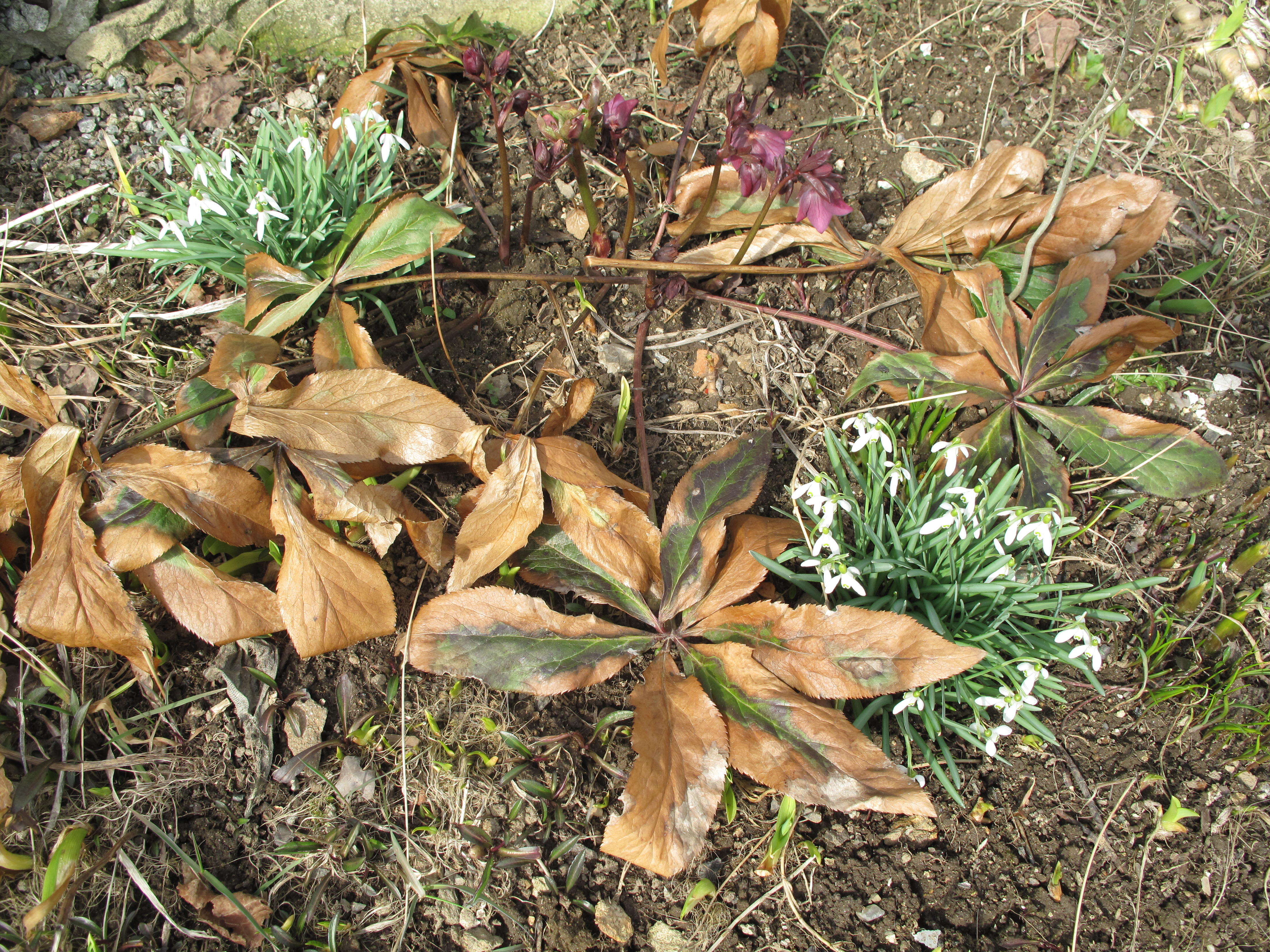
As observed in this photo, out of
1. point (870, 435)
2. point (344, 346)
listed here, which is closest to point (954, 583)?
point (870, 435)

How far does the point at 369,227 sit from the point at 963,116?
79.9 inches

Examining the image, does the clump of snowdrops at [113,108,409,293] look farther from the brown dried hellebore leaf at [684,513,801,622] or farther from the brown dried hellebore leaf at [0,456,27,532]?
the brown dried hellebore leaf at [684,513,801,622]

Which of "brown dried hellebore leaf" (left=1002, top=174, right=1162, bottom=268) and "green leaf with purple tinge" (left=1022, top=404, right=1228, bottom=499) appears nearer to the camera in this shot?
"green leaf with purple tinge" (left=1022, top=404, right=1228, bottom=499)

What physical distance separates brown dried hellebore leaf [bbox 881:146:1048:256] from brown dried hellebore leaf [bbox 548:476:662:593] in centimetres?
116

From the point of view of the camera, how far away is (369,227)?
2.15 m

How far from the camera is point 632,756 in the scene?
1.83 m

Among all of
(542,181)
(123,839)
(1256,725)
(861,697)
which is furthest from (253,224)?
(1256,725)

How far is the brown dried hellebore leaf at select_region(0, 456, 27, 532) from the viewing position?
1809 mm

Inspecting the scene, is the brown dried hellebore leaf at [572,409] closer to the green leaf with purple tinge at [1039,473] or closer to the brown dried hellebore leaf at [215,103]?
the green leaf with purple tinge at [1039,473]

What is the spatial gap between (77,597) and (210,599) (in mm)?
266

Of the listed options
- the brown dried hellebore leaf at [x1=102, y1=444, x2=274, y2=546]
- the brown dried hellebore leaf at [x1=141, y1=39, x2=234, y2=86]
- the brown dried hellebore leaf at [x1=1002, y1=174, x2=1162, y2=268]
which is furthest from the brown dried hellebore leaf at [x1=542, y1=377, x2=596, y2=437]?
the brown dried hellebore leaf at [x1=141, y1=39, x2=234, y2=86]

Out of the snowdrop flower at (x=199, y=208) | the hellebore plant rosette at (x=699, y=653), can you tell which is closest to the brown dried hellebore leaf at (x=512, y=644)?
the hellebore plant rosette at (x=699, y=653)

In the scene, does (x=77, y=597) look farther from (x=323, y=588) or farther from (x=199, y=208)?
(x=199, y=208)

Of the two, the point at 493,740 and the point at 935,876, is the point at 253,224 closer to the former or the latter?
the point at 493,740
